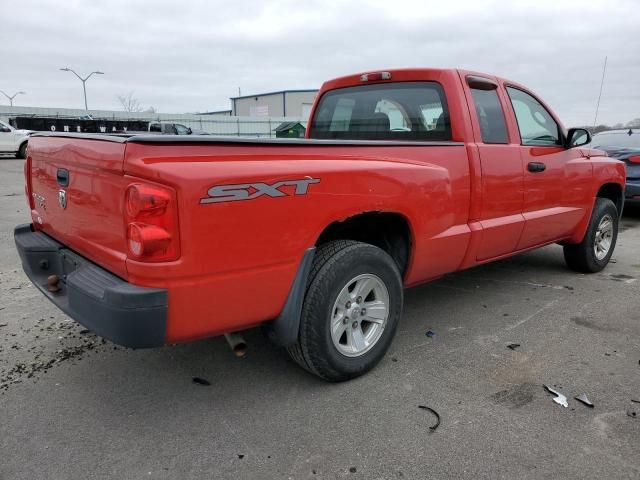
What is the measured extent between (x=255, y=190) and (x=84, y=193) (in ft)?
3.02

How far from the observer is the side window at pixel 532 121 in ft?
13.6

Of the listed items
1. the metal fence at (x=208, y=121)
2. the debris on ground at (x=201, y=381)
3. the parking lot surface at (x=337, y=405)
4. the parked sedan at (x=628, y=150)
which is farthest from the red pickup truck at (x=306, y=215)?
the metal fence at (x=208, y=121)

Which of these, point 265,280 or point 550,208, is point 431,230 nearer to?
point 265,280

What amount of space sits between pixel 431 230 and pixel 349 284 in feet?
2.50

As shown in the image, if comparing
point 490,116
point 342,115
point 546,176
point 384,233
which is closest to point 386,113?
point 342,115

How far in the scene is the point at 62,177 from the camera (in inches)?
109

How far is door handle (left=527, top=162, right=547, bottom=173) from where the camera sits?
4048mm

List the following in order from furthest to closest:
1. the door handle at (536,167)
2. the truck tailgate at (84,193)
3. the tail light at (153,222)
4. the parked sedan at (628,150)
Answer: the parked sedan at (628,150) → the door handle at (536,167) → the truck tailgate at (84,193) → the tail light at (153,222)

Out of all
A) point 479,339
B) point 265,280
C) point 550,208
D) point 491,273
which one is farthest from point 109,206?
point 491,273

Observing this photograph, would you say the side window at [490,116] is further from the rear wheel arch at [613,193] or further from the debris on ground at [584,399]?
the rear wheel arch at [613,193]

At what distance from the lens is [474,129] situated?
3.61m

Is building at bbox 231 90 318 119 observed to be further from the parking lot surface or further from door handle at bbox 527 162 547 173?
the parking lot surface

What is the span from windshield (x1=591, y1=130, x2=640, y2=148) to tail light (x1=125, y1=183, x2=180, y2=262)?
8906 millimetres

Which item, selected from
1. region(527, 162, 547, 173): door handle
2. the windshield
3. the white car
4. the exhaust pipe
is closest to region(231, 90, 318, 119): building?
the white car
